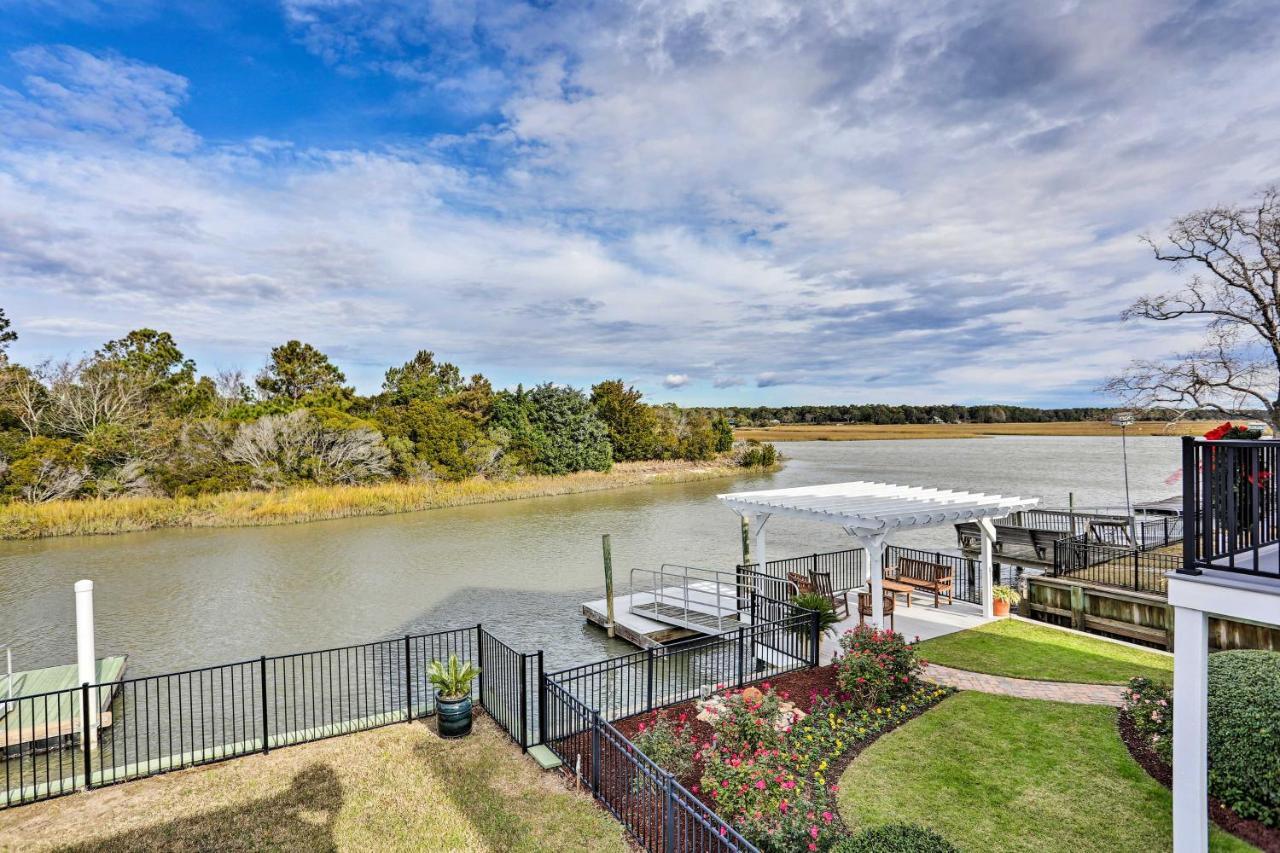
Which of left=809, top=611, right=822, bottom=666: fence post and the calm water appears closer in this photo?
left=809, top=611, right=822, bottom=666: fence post

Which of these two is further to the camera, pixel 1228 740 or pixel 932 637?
pixel 932 637

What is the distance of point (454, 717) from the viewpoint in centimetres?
792

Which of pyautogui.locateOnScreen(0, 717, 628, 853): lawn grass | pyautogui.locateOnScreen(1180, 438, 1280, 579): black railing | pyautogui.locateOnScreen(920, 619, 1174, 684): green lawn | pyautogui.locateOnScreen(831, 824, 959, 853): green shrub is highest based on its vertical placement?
pyautogui.locateOnScreen(1180, 438, 1280, 579): black railing

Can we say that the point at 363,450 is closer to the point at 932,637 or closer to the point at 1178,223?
the point at 932,637

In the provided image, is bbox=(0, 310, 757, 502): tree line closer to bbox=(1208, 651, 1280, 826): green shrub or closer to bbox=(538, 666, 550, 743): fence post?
bbox=(538, 666, 550, 743): fence post

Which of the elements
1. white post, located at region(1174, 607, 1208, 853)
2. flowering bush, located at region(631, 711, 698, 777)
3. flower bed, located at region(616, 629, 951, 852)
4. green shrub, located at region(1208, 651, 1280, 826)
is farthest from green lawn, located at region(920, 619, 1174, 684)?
white post, located at region(1174, 607, 1208, 853)

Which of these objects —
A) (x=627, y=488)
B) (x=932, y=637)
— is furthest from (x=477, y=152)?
(x=627, y=488)

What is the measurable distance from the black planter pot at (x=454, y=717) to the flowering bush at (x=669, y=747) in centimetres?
227

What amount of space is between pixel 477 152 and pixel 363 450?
21.0 metres

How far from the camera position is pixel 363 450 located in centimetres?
3562

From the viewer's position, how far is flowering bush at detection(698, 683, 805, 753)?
6492 millimetres

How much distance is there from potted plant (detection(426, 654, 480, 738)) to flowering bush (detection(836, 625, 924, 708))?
485 cm

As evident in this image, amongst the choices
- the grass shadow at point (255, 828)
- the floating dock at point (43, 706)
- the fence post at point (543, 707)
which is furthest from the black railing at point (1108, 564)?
the floating dock at point (43, 706)

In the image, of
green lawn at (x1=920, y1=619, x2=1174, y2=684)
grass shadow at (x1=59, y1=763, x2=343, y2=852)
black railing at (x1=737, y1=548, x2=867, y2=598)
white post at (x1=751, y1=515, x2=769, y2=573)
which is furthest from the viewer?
black railing at (x1=737, y1=548, x2=867, y2=598)
